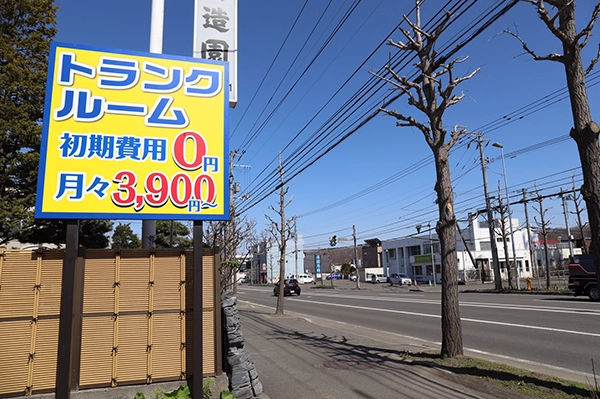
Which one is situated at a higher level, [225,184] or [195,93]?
[195,93]

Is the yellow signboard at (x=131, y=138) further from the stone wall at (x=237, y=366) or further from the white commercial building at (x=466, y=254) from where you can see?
the white commercial building at (x=466, y=254)

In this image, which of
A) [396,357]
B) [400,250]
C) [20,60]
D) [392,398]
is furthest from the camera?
[400,250]

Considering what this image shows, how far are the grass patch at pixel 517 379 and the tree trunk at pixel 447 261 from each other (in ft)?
1.25

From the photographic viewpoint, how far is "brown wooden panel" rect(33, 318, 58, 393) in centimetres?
502

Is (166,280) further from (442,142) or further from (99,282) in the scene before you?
(442,142)

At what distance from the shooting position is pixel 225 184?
5.91 metres

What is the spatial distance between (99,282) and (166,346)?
4.37ft

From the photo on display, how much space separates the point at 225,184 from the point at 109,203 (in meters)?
1.65

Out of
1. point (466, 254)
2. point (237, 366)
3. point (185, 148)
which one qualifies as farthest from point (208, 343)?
point (466, 254)

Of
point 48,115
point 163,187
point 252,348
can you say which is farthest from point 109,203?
point 252,348

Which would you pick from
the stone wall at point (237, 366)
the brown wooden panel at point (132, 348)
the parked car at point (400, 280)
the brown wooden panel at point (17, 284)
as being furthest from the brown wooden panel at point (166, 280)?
the parked car at point (400, 280)

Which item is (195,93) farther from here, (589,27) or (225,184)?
(589,27)

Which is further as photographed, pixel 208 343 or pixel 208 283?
pixel 208 283

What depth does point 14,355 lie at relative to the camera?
16.4ft
